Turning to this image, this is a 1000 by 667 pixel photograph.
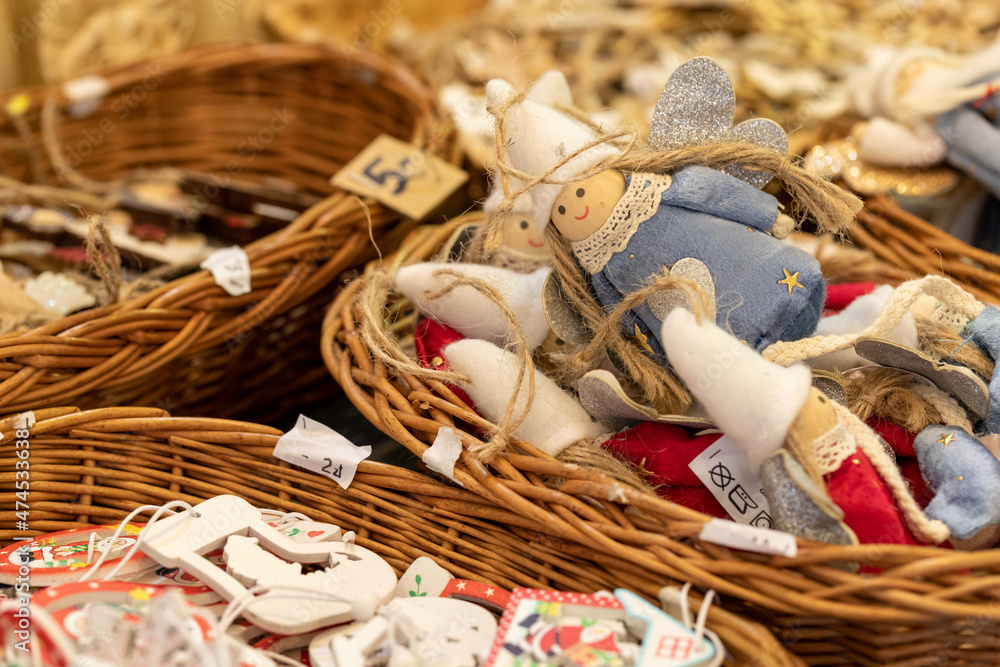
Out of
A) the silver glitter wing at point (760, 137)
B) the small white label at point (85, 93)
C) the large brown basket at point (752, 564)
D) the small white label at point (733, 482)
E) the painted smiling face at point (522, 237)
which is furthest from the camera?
the small white label at point (85, 93)

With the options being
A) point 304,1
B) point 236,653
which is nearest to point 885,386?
point 236,653

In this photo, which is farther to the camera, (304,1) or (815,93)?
(304,1)

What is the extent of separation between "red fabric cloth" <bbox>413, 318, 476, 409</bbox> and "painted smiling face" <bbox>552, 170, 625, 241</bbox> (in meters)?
0.18

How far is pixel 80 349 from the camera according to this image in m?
0.80

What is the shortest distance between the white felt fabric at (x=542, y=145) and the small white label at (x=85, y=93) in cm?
90

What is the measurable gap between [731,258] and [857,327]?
178 millimetres

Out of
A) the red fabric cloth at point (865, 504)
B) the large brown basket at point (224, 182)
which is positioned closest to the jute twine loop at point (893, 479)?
the red fabric cloth at point (865, 504)

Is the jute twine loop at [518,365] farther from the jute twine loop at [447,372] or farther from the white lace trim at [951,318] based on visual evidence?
the white lace trim at [951,318]

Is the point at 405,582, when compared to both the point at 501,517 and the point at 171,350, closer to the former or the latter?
the point at 501,517

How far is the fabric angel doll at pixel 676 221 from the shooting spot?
2.20 ft

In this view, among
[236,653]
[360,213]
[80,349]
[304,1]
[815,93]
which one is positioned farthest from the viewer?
[304,1]

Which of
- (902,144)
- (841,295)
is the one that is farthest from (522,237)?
(902,144)

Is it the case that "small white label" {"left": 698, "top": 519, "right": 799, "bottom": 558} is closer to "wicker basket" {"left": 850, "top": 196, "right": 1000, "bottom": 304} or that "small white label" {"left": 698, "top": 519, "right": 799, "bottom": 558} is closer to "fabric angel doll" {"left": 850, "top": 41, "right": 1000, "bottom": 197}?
"wicker basket" {"left": 850, "top": 196, "right": 1000, "bottom": 304}

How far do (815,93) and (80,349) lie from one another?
123 centimetres
